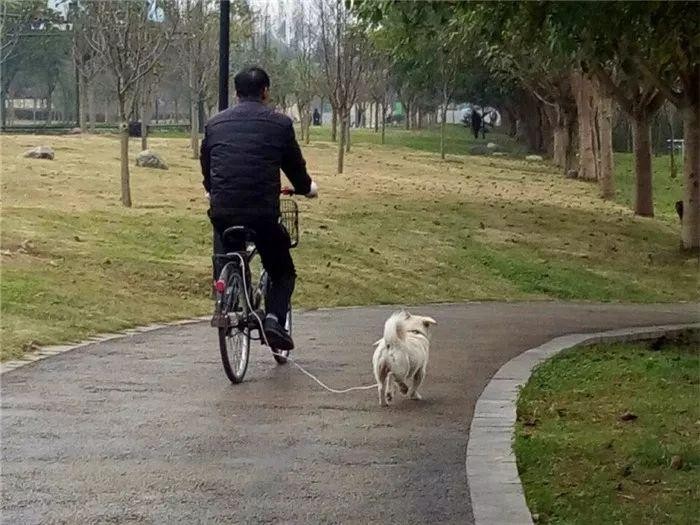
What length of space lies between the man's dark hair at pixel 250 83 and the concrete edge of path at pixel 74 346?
260cm

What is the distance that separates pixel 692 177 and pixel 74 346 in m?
14.7

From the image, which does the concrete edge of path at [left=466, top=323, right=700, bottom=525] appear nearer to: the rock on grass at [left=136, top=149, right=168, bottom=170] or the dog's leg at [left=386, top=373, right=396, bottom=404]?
the dog's leg at [left=386, top=373, right=396, bottom=404]

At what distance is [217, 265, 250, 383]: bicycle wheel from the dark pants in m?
0.19

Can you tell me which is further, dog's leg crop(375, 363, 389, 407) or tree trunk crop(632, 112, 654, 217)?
tree trunk crop(632, 112, 654, 217)

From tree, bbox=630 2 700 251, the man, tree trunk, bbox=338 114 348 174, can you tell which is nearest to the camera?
the man

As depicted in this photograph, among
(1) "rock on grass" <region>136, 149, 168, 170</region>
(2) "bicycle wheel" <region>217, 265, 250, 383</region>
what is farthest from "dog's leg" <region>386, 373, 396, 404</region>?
(1) "rock on grass" <region>136, 149, 168, 170</region>

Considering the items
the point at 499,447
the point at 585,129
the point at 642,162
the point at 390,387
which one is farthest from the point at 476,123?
the point at 499,447

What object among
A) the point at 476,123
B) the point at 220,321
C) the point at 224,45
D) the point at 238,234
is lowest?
the point at 220,321

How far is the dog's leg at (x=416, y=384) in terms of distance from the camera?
8328 mm

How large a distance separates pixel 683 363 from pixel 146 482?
A: 5.94 m

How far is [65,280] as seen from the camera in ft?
45.2

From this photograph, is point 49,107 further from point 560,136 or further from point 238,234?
point 238,234

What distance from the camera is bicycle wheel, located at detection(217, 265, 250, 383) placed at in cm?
859

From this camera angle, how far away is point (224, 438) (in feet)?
23.3
